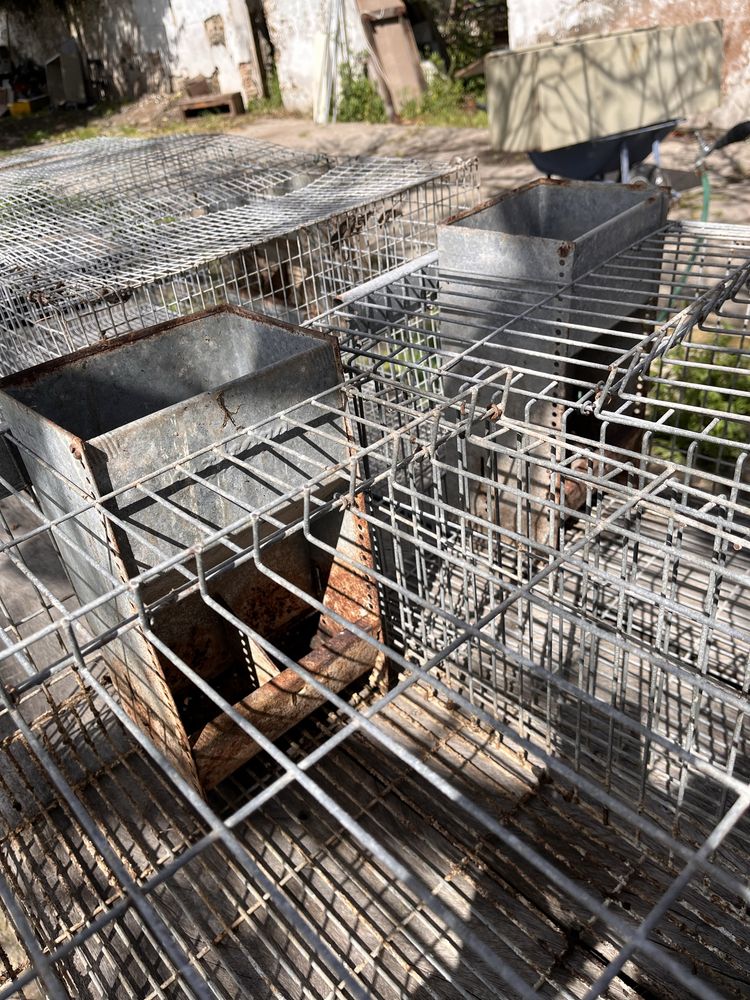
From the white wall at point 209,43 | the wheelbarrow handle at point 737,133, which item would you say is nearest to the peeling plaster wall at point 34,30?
the white wall at point 209,43

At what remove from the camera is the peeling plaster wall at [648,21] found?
7496 millimetres

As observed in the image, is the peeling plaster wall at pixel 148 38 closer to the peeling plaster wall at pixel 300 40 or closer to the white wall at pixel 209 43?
the white wall at pixel 209 43

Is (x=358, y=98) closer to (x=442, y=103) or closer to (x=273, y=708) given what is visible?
(x=442, y=103)

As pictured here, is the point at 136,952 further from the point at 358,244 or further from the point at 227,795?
the point at 358,244

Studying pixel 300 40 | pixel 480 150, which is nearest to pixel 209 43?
pixel 300 40

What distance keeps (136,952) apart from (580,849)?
1.16 meters

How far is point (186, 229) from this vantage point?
4.43 metres

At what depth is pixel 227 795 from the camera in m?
2.53

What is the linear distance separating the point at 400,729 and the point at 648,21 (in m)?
7.52

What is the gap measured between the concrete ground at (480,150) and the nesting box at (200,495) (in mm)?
5273

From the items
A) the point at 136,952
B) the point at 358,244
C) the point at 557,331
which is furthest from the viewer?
the point at 358,244

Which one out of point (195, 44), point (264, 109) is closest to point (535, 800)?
point (264, 109)

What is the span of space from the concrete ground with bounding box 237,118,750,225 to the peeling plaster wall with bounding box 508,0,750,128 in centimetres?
49

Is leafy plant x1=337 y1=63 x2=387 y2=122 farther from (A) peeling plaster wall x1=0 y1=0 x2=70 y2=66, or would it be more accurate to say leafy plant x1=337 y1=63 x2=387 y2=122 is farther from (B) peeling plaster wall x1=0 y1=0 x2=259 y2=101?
(A) peeling plaster wall x1=0 y1=0 x2=70 y2=66
